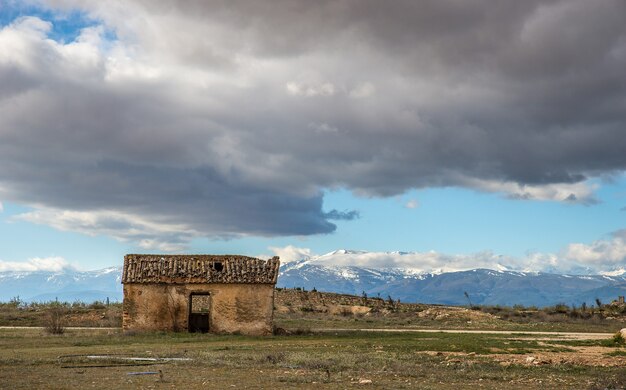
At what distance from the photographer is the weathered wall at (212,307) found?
4044 cm

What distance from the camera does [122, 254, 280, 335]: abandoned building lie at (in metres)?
40.5

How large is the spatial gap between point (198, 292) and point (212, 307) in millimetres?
1230

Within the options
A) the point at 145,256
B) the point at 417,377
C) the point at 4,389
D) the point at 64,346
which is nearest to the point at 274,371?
the point at 417,377

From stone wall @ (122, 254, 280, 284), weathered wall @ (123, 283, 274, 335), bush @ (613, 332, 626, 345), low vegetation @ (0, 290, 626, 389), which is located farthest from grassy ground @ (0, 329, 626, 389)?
stone wall @ (122, 254, 280, 284)

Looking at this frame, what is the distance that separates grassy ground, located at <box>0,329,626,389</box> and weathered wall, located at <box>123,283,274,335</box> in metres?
3.18

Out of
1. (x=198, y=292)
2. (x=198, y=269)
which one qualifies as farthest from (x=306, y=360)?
(x=198, y=269)

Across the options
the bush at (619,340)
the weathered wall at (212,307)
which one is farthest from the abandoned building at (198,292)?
the bush at (619,340)

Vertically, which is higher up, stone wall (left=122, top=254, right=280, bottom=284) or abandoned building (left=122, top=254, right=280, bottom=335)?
stone wall (left=122, top=254, right=280, bottom=284)

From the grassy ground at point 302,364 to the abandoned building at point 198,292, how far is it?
3225mm

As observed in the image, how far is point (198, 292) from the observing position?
4131 cm

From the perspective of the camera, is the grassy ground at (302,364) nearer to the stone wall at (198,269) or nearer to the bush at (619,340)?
the bush at (619,340)

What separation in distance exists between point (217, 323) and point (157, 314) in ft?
10.8

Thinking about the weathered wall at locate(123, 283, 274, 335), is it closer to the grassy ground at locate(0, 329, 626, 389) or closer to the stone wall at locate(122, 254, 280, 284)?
the stone wall at locate(122, 254, 280, 284)

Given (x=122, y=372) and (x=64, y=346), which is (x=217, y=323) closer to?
(x=64, y=346)
